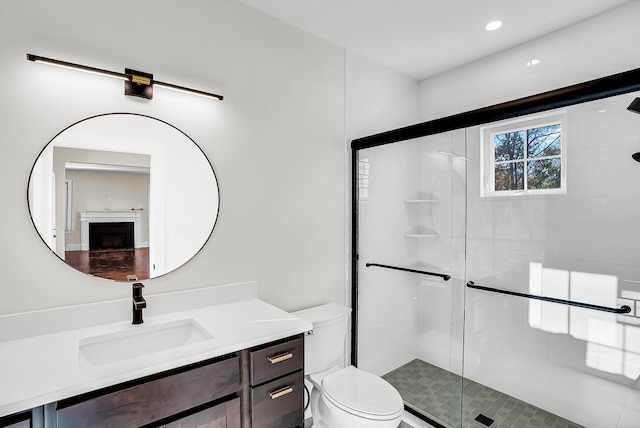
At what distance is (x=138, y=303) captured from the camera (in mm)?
1514

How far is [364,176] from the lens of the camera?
2.61m

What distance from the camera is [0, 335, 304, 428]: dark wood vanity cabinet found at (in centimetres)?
102

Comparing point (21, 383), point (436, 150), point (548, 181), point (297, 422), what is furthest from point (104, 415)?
point (548, 181)

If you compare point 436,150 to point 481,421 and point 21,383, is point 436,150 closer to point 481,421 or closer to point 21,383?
point 481,421

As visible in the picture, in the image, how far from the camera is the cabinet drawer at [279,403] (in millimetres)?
1387

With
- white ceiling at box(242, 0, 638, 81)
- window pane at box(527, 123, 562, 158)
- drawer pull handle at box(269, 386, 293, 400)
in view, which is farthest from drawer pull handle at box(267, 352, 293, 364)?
white ceiling at box(242, 0, 638, 81)

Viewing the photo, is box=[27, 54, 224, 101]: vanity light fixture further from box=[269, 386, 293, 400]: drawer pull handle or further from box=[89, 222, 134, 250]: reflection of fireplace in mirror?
box=[269, 386, 293, 400]: drawer pull handle

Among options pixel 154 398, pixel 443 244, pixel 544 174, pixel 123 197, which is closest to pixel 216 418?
pixel 154 398

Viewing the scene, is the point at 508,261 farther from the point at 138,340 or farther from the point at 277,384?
the point at 138,340

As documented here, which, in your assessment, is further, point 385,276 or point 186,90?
point 385,276

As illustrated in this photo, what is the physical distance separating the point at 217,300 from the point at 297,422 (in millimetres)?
757

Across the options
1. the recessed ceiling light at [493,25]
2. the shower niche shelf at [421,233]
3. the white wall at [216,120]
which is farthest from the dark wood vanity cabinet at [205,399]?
the recessed ceiling light at [493,25]

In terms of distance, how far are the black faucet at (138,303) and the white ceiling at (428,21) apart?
1726mm

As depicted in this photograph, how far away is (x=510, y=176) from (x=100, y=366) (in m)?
2.29
